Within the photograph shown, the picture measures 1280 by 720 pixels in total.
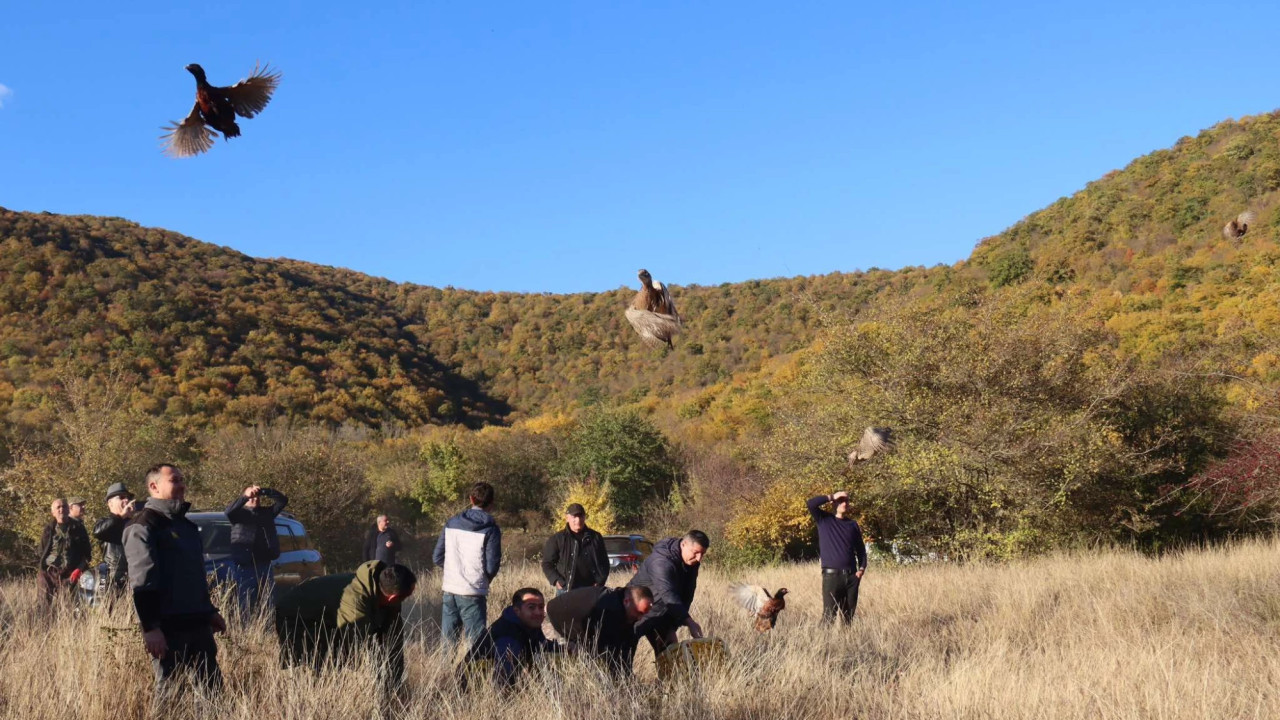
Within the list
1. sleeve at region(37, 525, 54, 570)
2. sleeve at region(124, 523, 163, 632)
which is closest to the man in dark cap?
sleeve at region(124, 523, 163, 632)

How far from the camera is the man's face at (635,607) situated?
5695mm

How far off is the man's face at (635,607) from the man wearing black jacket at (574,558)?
2.18 metres

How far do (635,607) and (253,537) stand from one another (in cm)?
414

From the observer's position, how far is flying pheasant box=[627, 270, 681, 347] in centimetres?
441

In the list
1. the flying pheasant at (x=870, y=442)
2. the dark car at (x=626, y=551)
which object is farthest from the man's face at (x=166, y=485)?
the dark car at (x=626, y=551)

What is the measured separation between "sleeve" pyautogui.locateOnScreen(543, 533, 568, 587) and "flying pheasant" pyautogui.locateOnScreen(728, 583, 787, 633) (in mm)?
1435

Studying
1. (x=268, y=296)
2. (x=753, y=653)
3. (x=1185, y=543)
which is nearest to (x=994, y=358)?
(x=1185, y=543)

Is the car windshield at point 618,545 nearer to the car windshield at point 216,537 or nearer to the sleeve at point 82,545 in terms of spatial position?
the car windshield at point 216,537

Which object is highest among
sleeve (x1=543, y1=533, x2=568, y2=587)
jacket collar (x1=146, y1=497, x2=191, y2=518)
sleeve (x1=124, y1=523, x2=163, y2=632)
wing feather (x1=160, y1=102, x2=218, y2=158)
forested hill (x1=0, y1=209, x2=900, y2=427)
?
forested hill (x1=0, y1=209, x2=900, y2=427)

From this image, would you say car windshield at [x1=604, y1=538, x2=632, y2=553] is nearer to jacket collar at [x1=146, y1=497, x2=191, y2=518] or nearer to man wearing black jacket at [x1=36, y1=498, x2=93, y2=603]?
man wearing black jacket at [x1=36, y1=498, x2=93, y2=603]

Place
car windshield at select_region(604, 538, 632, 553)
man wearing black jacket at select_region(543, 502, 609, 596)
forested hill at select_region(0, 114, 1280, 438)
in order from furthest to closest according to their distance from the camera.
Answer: forested hill at select_region(0, 114, 1280, 438) → car windshield at select_region(604, 538, 632, 553) → man wearing black jacket at select_region(543, 502, 609, 596)

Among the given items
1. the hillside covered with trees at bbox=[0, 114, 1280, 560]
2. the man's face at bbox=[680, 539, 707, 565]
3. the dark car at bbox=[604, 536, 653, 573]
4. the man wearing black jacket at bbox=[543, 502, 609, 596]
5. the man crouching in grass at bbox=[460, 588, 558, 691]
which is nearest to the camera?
the man crouching in grass at bbox=[460, 588, 558, 691]

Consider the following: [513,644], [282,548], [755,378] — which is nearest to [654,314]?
[513,644]

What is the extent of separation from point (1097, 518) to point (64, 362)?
34.4 meters
